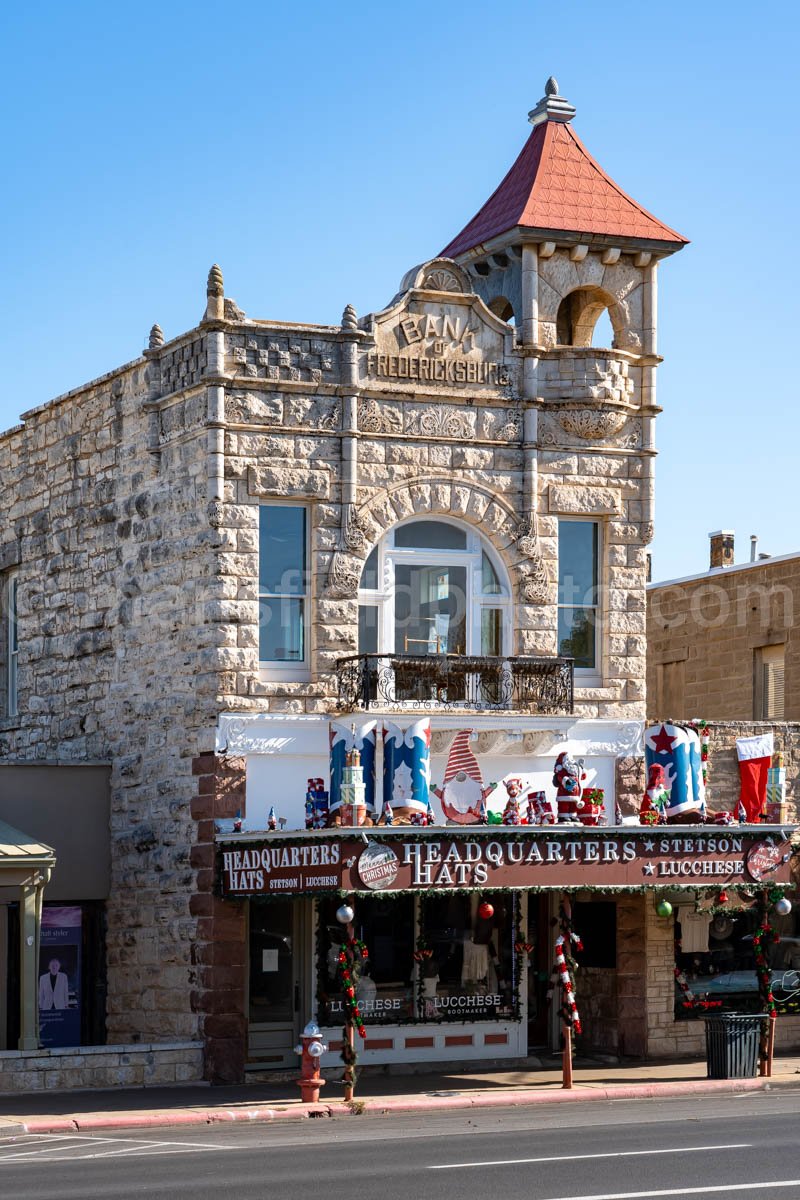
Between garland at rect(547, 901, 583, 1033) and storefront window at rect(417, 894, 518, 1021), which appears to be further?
storefront window at rect(417, 894, 518, 1021)

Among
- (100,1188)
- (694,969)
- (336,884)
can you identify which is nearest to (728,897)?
(694,969)

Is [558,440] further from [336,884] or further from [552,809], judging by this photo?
[336,884]

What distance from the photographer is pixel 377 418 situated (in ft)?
88.8

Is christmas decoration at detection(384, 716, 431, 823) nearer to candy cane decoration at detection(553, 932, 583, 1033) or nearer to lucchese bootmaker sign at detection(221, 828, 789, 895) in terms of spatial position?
lucchese bootmaker sign at detection(221, 828, 789, 895)

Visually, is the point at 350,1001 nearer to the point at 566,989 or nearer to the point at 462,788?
the point at 566,989

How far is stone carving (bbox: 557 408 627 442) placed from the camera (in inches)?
1107

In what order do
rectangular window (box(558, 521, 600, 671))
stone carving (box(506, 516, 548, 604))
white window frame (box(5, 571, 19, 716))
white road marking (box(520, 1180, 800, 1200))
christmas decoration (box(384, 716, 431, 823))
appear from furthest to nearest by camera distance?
1. white window frame (box(5, 571, 19, 716))
2. rectangular window (box(558, 521, 600, 671))
3. stone carving (box(506, 516, 548, 604))
4. christmas decoration (box(384, 716, 431, 823))
5. white road marking (box(520, 1180, 800, 1200))

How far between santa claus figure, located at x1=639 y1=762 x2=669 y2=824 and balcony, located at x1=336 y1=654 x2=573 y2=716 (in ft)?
4.80

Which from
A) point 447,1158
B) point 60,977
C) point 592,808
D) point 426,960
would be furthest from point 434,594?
point 447,1158

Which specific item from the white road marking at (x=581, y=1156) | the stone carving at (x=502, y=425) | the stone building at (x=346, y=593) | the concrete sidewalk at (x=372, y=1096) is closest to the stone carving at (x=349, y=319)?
the stone building at (x=346, y=593)

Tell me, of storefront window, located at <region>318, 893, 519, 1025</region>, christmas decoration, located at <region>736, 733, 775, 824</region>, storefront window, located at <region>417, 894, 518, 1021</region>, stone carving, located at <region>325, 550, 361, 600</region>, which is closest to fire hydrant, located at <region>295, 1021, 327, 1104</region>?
storefront window, located at <region>318, 893, 519, 1025</region>

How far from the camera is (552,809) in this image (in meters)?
26.5

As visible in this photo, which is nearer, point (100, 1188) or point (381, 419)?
point (100, 1188)

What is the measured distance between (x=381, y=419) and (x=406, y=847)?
20.0 feet
